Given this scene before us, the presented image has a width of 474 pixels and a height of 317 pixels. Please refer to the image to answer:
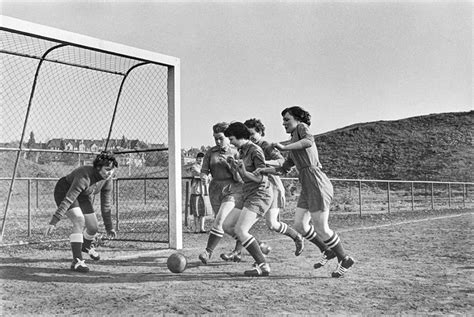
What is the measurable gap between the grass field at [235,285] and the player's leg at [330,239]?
0.11 metres

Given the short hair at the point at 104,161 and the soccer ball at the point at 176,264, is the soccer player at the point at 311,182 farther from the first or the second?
the short hair at the point at 104,161

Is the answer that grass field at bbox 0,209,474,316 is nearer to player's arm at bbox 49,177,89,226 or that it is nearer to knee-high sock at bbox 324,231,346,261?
knee-high sock at bbox 324,231,346,261

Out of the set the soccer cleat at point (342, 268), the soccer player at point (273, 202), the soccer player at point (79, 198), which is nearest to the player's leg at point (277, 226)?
the soccer player at point (273, 202)

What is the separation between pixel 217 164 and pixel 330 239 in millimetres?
1812

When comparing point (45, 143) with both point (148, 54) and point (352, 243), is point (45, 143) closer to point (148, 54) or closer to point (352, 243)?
point (148, 54)

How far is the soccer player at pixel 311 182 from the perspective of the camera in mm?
5563

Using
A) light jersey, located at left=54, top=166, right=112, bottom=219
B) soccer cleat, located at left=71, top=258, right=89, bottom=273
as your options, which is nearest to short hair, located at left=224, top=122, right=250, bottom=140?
light jersey, located at left=54, top=166, right=112, bottom=219

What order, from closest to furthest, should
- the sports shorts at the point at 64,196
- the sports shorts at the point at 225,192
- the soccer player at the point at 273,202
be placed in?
the sports shorts at the point at 64,196
the sports shorts at the point at 225,192
the soccer player at the point at 273,202

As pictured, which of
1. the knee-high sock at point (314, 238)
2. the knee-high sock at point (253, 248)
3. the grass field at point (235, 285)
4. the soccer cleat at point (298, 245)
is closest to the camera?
the grass field at point (235, 285)

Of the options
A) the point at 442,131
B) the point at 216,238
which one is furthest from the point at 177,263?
the point at 442,131

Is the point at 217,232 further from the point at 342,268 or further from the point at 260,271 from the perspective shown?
the point at 342,268

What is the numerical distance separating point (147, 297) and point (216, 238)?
1.84 metres

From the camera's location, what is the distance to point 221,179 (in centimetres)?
681

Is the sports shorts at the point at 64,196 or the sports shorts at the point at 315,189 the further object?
the sports shorts at the point at 64,196
